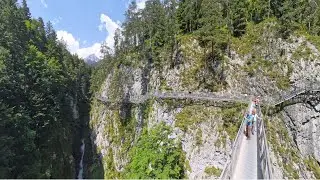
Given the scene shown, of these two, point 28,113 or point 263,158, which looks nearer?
point 263,158

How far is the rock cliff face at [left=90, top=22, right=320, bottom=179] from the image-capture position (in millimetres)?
37156

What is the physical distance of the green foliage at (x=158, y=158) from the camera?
114 ft

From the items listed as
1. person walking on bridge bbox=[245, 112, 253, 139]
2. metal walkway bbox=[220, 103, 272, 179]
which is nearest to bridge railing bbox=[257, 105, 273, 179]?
metal walkway bbox=[220, 103, 272, 179]

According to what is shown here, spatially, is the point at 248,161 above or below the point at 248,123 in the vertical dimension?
below

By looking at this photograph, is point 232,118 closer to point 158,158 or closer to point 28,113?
point 158,158

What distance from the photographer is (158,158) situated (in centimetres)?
3541

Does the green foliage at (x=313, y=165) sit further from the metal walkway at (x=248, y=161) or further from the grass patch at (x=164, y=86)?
the metal walkway at (x=248, y=161)

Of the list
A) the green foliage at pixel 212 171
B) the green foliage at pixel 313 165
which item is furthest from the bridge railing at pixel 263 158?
the green foliage at pixel 313 165

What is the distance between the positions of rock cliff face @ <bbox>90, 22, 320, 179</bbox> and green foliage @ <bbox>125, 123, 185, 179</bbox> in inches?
41.8

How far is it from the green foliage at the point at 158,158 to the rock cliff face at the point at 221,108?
1061 mm

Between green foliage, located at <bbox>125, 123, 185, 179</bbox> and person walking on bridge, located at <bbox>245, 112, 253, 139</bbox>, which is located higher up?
person walking on bridge, located at <bbox>245, 112, 253, 139</bbox>

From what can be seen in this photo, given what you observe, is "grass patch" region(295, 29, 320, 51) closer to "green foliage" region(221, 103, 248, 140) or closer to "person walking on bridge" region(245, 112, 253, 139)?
"green foliage" region(221, 103, 248, 140)

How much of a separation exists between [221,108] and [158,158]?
10065mm

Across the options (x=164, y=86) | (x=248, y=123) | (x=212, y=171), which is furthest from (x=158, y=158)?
(x=248, y=123)
